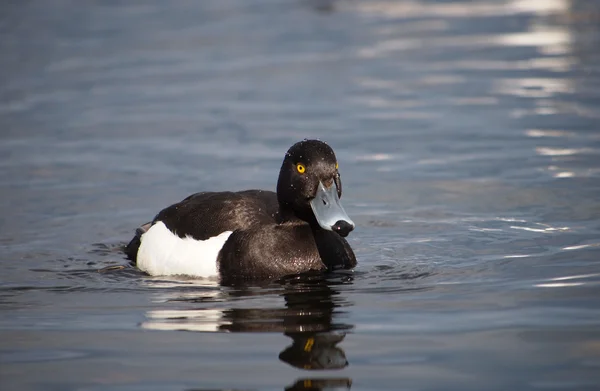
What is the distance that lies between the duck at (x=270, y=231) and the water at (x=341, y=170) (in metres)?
0.24

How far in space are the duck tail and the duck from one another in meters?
0.46

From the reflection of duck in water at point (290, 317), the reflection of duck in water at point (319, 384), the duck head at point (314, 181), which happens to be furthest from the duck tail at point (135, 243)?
the reflection of duck in water at point (319, 384)

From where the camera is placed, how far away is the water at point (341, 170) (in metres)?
6.97

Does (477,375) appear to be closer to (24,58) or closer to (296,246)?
(296,246)

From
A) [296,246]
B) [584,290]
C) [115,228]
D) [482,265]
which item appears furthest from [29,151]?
[584,290]

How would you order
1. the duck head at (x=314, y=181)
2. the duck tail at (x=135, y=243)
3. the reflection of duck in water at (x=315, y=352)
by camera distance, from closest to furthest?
the reflection of duck in water at (x=315, y=352)
the duck head at (x=314, y=181)
the duck tail at (x=135, y=243)

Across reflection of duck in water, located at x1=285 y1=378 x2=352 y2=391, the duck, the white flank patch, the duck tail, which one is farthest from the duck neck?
reflection of duck in water, located at x1=285 y1=378 x2=352 y2=391

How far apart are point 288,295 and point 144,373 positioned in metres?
1.97

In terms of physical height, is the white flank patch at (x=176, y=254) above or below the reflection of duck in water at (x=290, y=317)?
above

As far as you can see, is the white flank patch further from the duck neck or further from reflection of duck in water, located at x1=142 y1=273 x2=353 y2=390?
the duck neck

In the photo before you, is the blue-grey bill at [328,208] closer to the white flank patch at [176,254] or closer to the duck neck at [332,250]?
the duck neck at [332,250]

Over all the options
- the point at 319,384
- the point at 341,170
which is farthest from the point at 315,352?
the point at 341,170

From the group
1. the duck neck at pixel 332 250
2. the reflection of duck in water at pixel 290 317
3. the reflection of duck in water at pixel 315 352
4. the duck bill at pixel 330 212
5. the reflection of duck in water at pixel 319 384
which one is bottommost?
the reflection of duck in water at pixel 319 384

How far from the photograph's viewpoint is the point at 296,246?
9102 millimetres
